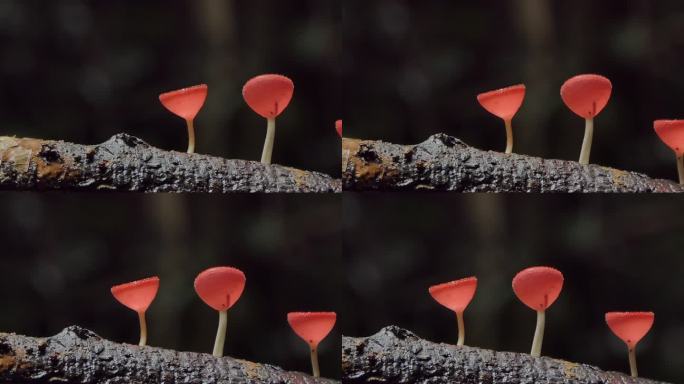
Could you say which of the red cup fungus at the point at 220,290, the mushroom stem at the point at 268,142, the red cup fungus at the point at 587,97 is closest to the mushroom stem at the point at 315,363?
the red cup fungus at the point at 220,290

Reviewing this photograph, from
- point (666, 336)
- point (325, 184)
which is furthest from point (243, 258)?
point (666, 336)

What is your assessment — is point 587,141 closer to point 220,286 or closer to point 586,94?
point 586,94

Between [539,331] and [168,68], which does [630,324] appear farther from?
[168,68]

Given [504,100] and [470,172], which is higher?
[504,100]

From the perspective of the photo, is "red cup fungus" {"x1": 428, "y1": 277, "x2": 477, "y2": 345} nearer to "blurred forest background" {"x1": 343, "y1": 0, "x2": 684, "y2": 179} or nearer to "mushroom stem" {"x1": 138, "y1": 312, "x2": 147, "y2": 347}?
"blurred forest background" {"x1": 343, "y1": 0, "x2": 684, "y2": 179}

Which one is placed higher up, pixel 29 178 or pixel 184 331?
pixel 29 178

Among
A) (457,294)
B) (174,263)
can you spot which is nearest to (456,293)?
(457,294)

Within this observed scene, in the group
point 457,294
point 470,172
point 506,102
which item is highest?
point 506,102

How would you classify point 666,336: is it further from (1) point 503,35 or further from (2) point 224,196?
(2) point 224,196
